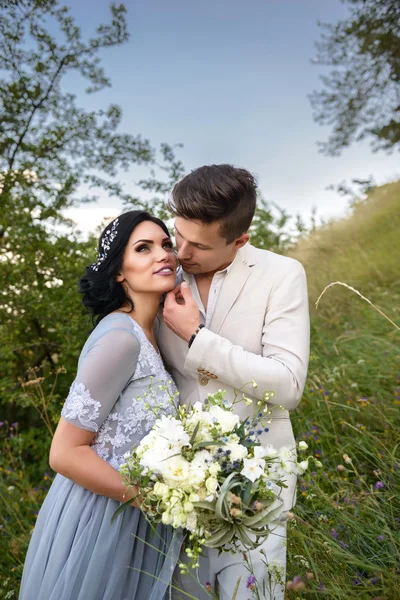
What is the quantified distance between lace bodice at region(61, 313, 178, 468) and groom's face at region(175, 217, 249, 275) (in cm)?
51

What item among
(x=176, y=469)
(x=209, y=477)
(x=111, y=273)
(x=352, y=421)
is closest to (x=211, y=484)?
(x=209, y=477)

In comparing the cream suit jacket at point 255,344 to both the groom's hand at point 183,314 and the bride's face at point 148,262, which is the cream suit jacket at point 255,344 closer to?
the groom's hand at point 183,314

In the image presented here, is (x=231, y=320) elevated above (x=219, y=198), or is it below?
below

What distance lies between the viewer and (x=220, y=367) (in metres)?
2.54

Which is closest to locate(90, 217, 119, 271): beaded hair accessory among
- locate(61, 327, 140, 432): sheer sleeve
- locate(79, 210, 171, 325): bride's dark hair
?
locate(79, 210, 171, 325): bride's dark hair

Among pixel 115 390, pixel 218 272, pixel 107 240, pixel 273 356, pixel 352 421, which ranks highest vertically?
pixel 107 240

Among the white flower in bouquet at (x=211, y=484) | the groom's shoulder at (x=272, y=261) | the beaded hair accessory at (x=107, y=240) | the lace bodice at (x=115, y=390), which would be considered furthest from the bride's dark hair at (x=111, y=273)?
the white flower in bouquet at (x=211, y=484)

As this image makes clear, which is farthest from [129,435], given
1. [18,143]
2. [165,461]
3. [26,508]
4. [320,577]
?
[18,143]

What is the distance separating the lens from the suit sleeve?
2506 millimetres

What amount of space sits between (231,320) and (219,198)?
26.9 inches

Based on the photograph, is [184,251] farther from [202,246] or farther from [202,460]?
[202,460]

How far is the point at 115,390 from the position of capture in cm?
255

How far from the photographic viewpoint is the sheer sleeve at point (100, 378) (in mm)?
2445

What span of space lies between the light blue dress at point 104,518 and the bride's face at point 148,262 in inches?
12.8
